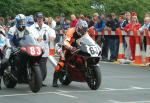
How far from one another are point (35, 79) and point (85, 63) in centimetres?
154

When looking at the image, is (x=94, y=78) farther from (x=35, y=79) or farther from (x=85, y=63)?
(x=35, y=79)

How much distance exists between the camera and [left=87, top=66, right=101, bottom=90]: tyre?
14.5 metres

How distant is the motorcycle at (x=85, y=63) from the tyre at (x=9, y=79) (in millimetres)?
1432

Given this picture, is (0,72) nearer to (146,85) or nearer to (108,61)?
(146,85)

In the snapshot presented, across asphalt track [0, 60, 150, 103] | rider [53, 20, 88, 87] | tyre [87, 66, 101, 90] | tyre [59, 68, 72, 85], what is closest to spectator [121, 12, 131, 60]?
asphalt track [0, 60, 150, 103]

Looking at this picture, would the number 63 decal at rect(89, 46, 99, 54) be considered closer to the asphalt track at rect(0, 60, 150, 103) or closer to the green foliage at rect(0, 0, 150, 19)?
the asphalt track at rect(0, 60, 150, 103)

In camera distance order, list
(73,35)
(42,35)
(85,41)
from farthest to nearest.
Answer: (42,35), (73,35), (85,41)

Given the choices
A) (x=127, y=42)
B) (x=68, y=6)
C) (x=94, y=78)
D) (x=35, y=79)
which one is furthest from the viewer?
(x=68, y=6)

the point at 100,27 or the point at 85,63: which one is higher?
the point at 100,27

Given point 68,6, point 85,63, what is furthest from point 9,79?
point 68,6

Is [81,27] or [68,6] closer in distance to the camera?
[81,27]

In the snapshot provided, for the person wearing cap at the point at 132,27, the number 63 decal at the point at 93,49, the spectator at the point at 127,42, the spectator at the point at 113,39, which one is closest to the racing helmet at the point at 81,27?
the number 63 decal at the point at 93,49

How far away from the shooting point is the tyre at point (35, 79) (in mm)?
13781

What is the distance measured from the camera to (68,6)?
52469 millimetres
